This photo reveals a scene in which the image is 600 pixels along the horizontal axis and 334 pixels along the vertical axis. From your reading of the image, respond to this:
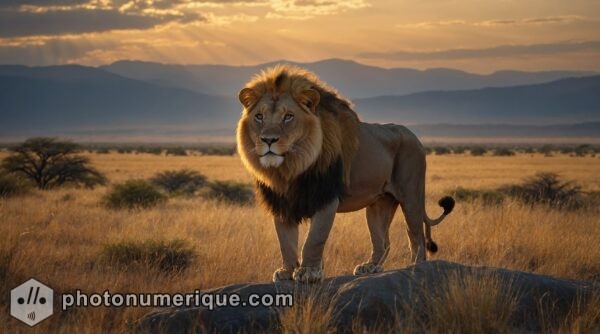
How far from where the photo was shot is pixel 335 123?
7172 mm

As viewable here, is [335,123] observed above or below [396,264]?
above

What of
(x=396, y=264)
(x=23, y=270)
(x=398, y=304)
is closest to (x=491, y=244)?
(x=396, y=264)

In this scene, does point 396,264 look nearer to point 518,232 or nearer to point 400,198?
point 400,198

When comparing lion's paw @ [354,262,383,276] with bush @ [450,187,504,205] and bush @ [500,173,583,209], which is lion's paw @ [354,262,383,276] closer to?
bush @ [450,187,504,205]

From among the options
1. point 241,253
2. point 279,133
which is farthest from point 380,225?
point 279,133

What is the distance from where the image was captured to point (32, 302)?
23.8ft

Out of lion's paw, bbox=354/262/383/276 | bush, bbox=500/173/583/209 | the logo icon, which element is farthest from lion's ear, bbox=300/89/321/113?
bush, bbox=500/173/583/209

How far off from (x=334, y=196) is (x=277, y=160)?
2.55 feet

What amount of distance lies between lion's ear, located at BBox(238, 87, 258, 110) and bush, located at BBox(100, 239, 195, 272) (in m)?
3.29

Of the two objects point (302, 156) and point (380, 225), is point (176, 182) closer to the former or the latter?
point (380, 225)

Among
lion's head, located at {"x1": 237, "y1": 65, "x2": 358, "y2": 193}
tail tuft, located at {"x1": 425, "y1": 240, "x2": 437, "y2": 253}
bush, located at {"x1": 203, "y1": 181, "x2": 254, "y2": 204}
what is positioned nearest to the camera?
lion's head, located at {"x1": 237, "y1": 65, "x2": 358, "y2": 193}

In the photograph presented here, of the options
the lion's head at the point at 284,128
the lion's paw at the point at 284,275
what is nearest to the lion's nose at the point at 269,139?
the lion's head at the point at 284,128

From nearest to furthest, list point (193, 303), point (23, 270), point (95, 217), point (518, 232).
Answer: point (193, 303), point (23, 270), point (518, 232), point (95, 217)

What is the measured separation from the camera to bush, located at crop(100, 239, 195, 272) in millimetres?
9578
